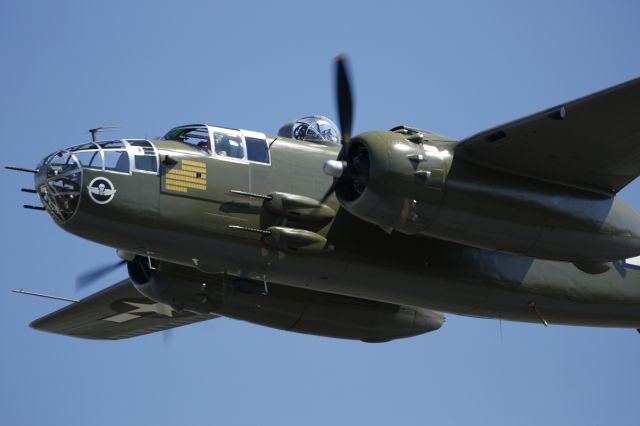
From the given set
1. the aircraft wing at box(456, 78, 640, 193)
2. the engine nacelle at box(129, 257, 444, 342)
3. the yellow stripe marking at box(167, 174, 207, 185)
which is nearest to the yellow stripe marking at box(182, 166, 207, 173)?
the yellow stripe marking at box(167, 174, 207, 185)

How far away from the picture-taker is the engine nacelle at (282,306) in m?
21.3

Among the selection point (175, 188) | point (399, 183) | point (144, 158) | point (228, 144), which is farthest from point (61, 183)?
point (399, 183)

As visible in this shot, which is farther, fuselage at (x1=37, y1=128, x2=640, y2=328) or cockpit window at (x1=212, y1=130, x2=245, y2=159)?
cockpit window at (x1=212, y1=130, x2=245, y2=159)

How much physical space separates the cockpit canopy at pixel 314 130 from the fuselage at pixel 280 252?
1.11ft

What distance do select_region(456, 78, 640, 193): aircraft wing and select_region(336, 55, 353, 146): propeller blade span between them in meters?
2.08

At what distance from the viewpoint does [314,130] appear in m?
20.8

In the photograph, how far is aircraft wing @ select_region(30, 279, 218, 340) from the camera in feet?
85.1

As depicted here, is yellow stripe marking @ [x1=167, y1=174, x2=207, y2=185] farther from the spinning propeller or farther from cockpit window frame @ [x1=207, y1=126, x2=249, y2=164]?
the spinning propeller

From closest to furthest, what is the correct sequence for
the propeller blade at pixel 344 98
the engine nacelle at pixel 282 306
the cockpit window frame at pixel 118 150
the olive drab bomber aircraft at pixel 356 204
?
the olive drab bomber aircraft at pixel 356 204 < the cockpit window frame at pixel 118 150 < the propeller blade at pixel 344 98 < the engine nacelle at pixel 282 306

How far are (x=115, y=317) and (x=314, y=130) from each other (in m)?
8.94

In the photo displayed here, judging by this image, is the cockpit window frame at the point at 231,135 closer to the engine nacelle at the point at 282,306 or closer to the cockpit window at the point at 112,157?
the cockpit window at the point at 112,157

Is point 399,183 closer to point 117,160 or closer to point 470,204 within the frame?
point 470,204

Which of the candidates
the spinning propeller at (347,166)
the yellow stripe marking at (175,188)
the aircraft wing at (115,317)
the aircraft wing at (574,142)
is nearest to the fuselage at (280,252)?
the yellow stripe marking at (175,188)

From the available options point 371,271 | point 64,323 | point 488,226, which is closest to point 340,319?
point 371,271
